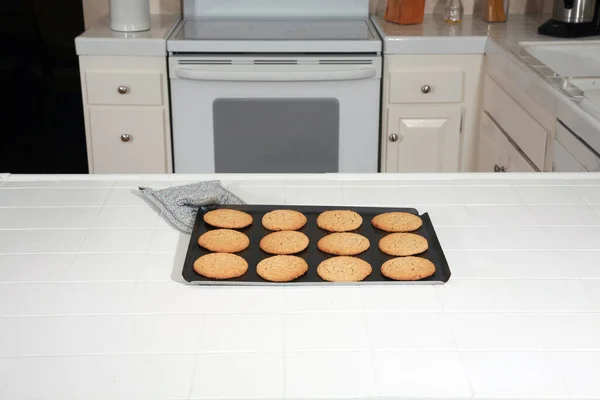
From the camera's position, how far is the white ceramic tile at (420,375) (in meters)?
0.90

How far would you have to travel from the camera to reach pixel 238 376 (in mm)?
928

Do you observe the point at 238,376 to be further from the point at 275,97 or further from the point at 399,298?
the point at 275,97

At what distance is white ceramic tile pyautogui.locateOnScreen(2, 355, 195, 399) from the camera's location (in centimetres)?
90

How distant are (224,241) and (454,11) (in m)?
2.16

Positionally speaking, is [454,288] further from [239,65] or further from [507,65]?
[239,65]

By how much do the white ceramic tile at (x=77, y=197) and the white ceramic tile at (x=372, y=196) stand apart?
1.42ft

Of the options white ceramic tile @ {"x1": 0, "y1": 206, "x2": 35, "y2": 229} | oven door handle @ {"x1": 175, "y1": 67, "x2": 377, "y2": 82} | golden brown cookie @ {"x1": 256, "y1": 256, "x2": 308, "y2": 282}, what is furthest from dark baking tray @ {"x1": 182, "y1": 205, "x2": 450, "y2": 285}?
oven door handle @ {"x1": 175, "y1": 67, "x2": 377, "y2": 82}

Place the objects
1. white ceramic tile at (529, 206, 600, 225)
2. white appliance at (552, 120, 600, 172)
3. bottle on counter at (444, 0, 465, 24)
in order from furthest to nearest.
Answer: bottle on counter at (444, 0, 465, 24), white appliance at (552, 120, 600, 172), white ceramic tile at (529, 206, 600, 225)

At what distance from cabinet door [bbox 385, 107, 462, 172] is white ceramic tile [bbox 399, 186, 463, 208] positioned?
4.92ft

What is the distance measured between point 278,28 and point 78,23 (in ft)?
2.73

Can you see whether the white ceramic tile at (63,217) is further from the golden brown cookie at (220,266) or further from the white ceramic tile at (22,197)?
the golden brown cookie at (220,266)

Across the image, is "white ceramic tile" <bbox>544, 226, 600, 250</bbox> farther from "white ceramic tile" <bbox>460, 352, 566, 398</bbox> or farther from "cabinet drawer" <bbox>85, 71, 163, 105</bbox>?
"cabinet drawer" <bbox>85, 71, 163, 105</bbox>

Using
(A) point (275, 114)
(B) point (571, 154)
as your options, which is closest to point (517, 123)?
(B) point (571, 154)

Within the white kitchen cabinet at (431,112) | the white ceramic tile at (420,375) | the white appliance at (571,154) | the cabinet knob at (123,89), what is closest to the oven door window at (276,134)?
the white kitchen cabinet at (431,112)
